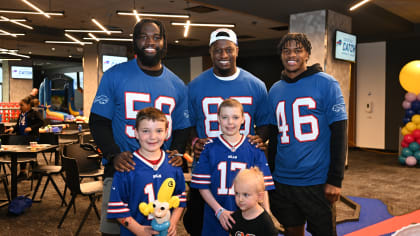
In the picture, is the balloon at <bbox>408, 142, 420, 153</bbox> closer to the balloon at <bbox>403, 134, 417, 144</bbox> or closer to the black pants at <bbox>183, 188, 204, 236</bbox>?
the balloon at <bbox>403, 134, 417, 144</bbox>

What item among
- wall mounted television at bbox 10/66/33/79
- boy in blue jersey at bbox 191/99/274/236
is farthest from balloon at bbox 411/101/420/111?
wall mounted television at bbox 10/66/33/79

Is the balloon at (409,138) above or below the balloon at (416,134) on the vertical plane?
below

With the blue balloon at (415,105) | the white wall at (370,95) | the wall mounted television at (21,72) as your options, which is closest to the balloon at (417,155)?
the blue balloon at (415,105)

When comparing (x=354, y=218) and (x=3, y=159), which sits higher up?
(x=3, y=159)

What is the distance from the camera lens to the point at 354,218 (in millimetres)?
4344

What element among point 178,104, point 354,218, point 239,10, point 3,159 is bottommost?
point 354,218

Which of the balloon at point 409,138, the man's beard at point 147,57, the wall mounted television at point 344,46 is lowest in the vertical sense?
the balloon at point 409,138

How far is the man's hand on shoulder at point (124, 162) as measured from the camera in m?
1.83

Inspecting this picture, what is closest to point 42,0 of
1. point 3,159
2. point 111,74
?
point 3,159

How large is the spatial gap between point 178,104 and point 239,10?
19.9ft

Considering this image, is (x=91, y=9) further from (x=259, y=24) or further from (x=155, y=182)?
(x=155, y=182)

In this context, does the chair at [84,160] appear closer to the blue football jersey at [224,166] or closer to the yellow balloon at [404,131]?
the blue football jersey at [224,166]

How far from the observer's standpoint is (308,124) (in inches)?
89.2

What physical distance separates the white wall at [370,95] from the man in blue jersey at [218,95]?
9.56 meters
